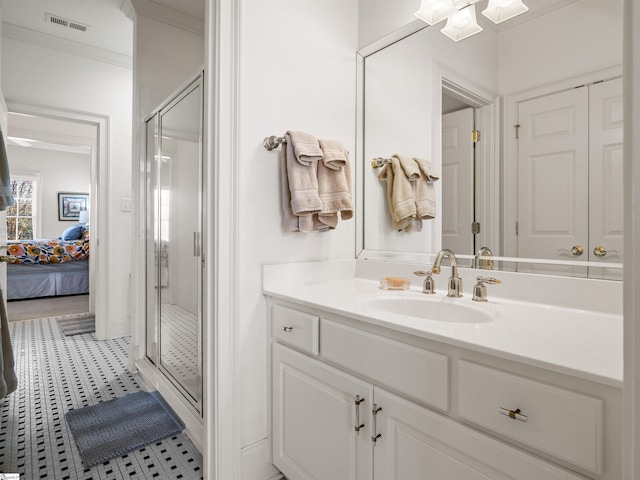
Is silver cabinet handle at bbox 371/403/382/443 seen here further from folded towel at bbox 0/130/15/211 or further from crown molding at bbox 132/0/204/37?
crown molding at bbox 132/0/204/37

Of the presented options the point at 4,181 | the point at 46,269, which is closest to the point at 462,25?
the point at 4,181

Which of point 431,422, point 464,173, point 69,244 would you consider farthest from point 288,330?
Result: point 69,244

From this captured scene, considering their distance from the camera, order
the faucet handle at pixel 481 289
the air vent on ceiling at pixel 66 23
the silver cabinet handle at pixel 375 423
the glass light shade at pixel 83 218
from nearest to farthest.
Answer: the silver cabinet handle at pixel 375 423 < the faucet handle at pixel 481 289 < the air vent on ceiling at pixel 66 23 < the glass light shade at pixel 83 218

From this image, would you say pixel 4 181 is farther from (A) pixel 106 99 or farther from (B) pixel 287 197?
(A) pixel 106 99

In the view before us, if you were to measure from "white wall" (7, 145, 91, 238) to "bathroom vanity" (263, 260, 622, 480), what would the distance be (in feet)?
25.7

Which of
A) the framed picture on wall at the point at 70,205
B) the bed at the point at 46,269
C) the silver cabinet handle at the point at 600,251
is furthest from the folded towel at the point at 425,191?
the framed picture on wall at the point at 70,205

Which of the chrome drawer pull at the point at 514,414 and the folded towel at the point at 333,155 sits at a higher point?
the folded towel at the point at 333,155

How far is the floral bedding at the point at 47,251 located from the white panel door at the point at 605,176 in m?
6.25

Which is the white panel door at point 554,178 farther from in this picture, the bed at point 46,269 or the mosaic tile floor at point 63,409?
the bed at point 46,269

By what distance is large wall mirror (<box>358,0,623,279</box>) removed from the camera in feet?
3.61

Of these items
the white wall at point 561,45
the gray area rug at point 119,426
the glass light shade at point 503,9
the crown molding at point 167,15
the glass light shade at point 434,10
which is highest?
the crown molding at point 167,15

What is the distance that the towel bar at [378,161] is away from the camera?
68.9 inches

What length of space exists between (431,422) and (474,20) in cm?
144

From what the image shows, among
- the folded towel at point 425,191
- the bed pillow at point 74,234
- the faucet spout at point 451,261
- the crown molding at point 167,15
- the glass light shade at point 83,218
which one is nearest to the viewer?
the faucet spout at point 451,261
